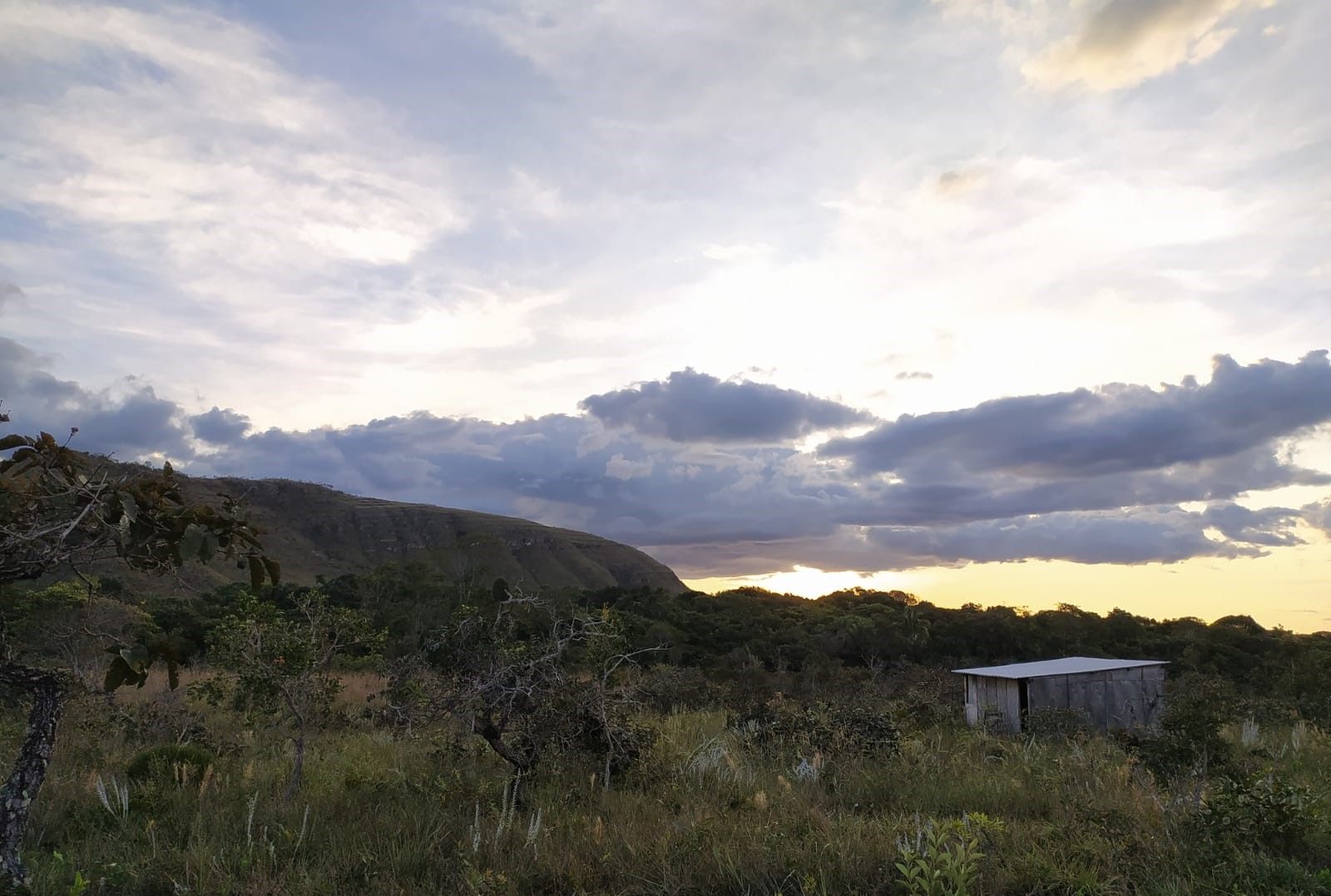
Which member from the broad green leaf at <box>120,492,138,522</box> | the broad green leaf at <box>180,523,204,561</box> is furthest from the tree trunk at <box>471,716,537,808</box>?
the broad green leaf at <box>120,492,138,522</box>

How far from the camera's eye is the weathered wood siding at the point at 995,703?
653 inches

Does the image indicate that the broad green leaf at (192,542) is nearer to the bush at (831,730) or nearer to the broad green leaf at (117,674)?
the broad green leaf at (117,674)

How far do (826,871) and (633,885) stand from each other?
1.39m

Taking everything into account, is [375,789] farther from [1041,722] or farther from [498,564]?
[498,564]

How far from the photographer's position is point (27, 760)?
5234 millimetres

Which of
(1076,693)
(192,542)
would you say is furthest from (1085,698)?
(192,542)

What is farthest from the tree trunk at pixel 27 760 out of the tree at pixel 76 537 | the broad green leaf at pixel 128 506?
the broad green leaf at pixel 128 506

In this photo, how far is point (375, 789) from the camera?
841 centimetres

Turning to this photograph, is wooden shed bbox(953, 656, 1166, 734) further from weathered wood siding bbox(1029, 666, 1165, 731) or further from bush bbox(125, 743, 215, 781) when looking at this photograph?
bush bbox(125, 743, 215, 781)

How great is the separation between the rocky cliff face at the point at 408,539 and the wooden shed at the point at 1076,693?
67002 millimetres

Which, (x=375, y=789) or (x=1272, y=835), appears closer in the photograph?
(x=1272, y=835)

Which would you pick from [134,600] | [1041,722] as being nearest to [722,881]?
[1041,722]

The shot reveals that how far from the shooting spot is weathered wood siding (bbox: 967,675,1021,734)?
16578 mm

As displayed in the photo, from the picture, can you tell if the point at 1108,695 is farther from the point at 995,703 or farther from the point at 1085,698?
the point at 995,703
